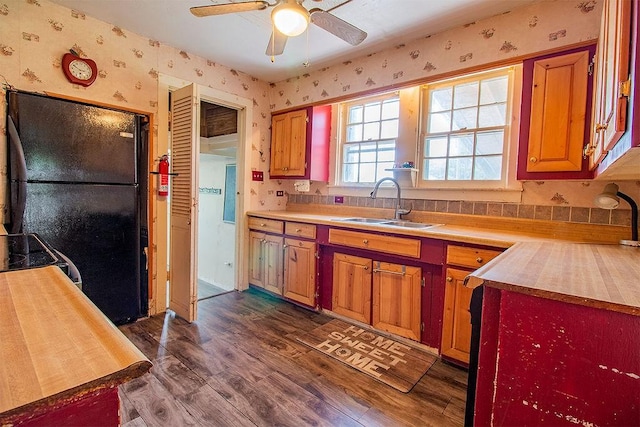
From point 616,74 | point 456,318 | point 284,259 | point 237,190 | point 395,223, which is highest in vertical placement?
point 616,74

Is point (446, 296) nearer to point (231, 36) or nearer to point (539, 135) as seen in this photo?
point (539, 135)

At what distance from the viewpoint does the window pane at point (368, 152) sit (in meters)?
3.18

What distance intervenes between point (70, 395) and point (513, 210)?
2608 millimetres

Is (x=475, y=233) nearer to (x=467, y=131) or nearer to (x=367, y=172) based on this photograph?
(x=467, y=131)

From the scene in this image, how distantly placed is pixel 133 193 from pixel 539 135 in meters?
2.96

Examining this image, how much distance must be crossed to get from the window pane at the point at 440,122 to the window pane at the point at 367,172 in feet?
2.16

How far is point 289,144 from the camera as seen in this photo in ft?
11.3

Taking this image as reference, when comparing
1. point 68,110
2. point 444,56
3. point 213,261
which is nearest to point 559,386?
point 444,56

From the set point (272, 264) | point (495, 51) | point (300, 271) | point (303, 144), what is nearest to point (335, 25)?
point (495, 51)

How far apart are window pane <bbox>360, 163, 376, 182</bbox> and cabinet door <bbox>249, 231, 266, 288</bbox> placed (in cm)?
121

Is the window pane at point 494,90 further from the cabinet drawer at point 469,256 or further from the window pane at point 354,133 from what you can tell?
the cabinet drawer at point 469,256

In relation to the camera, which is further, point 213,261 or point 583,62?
point 213,261

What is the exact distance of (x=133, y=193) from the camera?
2.58 m

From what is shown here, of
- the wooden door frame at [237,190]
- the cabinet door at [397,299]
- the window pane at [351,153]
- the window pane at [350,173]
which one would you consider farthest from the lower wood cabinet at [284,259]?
A: the window pane at [351,153]
